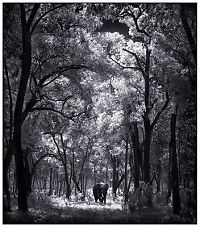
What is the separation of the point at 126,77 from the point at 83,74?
4302 mm

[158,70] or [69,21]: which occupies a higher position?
[69,21]

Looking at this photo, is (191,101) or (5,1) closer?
(5,1)

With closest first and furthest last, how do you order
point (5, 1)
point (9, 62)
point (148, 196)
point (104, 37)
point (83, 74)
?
point (5, 1)
point (9, 62)
point (148, 196)
point (83, 74)
point (104, 37)

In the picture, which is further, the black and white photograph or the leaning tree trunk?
the leaning tree trunk

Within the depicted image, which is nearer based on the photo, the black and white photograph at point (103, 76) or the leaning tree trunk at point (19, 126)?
the black and white photograph at point (103, 76)

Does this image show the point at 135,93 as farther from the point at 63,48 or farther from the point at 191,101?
the point at 191,101

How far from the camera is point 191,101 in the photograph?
17.3 metres

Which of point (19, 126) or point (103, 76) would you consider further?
point (103, 76)

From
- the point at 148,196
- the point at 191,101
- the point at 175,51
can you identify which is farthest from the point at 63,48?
the point at 148,196

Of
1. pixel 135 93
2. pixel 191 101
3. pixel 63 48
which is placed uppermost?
pixel 63 48

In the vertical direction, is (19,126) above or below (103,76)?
below

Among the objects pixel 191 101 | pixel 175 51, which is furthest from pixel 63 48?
pixel 191 101

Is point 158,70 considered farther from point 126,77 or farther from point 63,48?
point 63,48

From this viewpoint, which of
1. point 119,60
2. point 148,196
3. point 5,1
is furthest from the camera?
→ point 119,60
